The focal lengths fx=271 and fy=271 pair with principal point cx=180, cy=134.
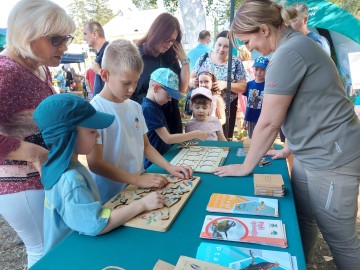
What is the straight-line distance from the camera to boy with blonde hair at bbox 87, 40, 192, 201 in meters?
1.19

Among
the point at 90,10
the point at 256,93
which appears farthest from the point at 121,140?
the point at 90,10

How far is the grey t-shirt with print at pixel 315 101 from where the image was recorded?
3.51 feet

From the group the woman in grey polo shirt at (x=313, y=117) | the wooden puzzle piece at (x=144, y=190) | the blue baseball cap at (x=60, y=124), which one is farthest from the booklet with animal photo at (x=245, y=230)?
the blue baseball cap at (x=60, y=124)

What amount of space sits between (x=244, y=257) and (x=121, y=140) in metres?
0.77

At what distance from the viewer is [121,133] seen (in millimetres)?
1286

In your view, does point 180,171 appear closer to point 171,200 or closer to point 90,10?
point 171,200

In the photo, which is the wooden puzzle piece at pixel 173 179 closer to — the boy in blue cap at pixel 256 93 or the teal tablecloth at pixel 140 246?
the teal tablecloth at pixel 140 246

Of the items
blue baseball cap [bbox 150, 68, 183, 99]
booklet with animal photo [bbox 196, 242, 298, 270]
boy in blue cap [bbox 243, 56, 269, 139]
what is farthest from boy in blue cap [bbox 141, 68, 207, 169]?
boy in blue cap [bbox 243, 56, 269, 139]

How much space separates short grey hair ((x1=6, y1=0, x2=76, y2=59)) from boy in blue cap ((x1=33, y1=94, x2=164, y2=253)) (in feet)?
1.07

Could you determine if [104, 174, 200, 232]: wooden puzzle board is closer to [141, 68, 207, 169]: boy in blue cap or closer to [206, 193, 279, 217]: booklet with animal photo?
[206, 193, 279, 217]: booklet with animal photo

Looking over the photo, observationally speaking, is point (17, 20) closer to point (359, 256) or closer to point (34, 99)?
point (34, 99)

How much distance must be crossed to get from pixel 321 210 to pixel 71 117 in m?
1.10

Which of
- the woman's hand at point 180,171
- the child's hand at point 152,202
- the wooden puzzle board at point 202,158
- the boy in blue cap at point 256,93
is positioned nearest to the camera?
the child's hand at point 152,202

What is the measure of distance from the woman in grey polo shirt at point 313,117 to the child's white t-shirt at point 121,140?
578 mm
